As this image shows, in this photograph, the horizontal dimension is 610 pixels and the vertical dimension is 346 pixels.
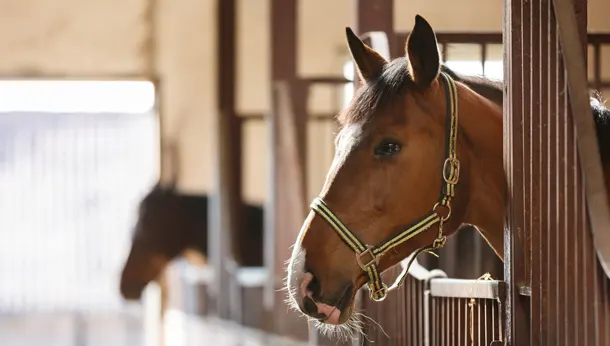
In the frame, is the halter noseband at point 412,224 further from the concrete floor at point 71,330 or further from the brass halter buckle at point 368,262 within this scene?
the concrete floor at point 71,330

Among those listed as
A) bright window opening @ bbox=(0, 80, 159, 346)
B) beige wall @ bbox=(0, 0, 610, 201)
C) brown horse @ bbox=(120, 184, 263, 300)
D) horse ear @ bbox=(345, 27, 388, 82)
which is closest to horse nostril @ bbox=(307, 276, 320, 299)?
horse ear @ bbox=(345, 27, 388, 82)

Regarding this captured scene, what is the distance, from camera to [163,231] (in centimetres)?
743

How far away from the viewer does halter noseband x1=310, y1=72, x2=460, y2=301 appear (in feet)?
7.11

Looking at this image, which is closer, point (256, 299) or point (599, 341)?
point (599, 341)

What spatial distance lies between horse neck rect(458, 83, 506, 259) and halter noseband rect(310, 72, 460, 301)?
0.04 m

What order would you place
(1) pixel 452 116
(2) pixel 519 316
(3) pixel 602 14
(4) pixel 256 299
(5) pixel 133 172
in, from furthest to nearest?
(5) pixel 133 172 → (4) pixel 256 299 → (3) pixel 602 14 → (1) pixel 452 116 → (2) pixel 519 316

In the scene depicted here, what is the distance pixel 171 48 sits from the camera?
8867 mm

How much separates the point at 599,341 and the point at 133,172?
26.0 feet

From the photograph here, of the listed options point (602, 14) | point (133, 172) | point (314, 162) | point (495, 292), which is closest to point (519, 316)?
point (495, 292)

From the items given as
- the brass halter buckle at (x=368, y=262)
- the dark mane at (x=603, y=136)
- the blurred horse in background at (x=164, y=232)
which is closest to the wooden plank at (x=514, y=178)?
the dark mane at (x=603, y=136)

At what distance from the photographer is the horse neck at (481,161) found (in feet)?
7.43

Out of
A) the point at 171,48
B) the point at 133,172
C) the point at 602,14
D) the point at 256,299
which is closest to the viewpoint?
the point at 602,14

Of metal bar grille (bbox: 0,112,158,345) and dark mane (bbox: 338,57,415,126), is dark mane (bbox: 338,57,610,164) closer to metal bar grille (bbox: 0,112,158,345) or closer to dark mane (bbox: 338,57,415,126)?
dark mane (bbox: 338,57,415,126)

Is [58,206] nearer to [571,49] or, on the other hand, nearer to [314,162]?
[314,162]
